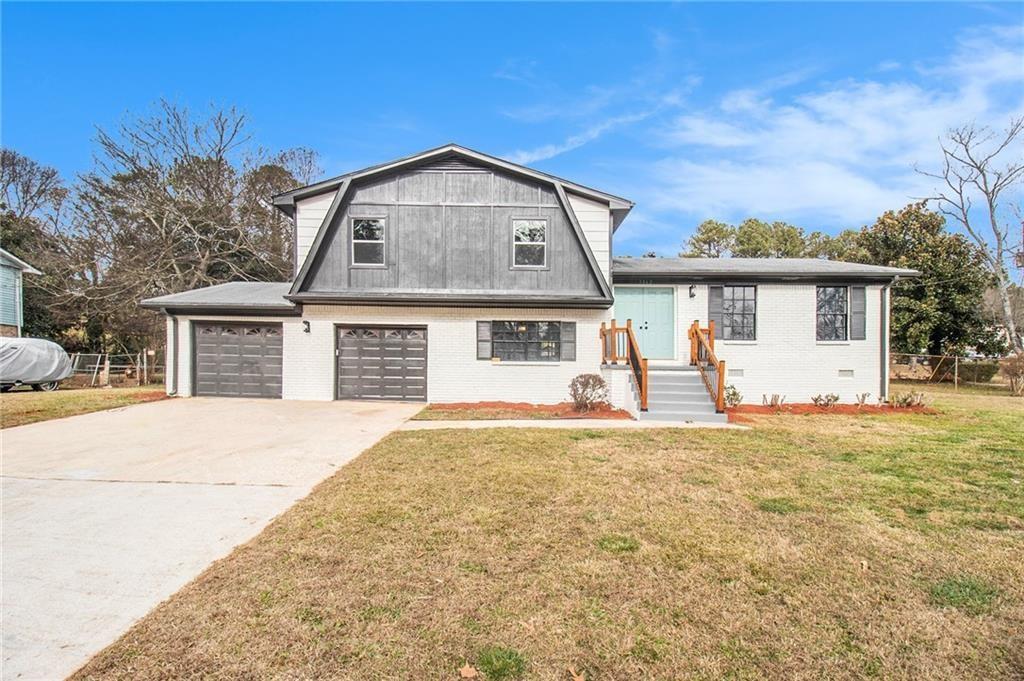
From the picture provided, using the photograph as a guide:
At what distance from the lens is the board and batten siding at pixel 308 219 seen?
13250 millimetres

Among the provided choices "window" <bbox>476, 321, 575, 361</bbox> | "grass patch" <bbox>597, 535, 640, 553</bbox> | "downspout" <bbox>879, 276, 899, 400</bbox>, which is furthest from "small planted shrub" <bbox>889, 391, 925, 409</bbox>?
"grass patch" <bbox>597, 535, 640, 553</bbox>

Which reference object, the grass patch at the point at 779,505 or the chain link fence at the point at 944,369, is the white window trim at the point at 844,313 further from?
the chain link fence at the point at 944,369

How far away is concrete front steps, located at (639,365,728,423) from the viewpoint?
10.1m

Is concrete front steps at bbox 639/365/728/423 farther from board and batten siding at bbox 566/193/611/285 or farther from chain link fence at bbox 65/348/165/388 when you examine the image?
chain link fence at bbox 65/348/165/388

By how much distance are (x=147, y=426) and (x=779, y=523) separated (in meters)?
10.6

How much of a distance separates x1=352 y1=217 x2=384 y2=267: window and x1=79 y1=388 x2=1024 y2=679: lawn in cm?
833

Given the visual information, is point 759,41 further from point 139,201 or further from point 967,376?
point 139,201

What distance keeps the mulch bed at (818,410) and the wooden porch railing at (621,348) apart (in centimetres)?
240

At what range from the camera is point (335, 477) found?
18.7ft

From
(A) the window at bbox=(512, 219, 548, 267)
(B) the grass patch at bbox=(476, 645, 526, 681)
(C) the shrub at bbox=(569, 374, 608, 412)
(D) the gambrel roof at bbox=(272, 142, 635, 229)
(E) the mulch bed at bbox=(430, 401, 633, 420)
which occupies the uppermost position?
(D) the gambrel roof at bbox=(272, 142, 635, 229)

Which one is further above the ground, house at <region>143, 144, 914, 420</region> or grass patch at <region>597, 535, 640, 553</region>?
house at <region>143, 144, 914, 420</region>

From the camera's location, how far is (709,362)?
38.2 ft

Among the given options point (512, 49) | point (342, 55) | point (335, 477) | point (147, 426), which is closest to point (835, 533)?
point (335, 477)

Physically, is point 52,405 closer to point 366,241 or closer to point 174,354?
point 174,354
